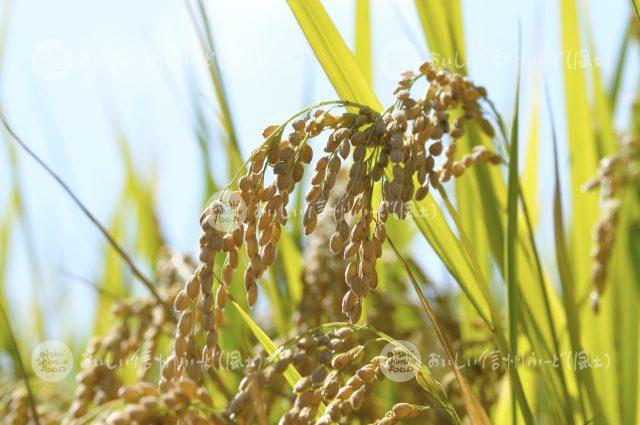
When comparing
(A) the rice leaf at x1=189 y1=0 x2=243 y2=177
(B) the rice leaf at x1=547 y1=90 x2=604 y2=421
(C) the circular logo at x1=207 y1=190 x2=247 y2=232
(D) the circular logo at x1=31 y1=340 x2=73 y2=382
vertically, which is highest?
(A) the rice leaf at x1=189 y1=0 x2=243 y2=177

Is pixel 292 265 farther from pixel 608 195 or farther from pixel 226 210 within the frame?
pixel 226 210

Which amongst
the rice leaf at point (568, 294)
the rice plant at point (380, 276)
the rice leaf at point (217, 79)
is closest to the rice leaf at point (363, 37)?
→ the rice plant at point (380, 276)

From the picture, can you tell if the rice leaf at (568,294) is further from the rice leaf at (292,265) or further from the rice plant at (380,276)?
the rice leaf at (292,265)

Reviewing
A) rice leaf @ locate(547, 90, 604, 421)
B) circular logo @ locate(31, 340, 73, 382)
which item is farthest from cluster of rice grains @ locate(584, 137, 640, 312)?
circular logo @ locate(31, 340, 73, 382)

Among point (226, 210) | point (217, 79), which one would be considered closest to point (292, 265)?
point (217, 79)

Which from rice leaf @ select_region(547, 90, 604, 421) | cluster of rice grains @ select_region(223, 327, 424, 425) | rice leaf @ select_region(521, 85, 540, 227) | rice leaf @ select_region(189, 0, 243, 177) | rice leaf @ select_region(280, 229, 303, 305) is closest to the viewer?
cluster of rice grains @ select_region(223, 327, 424, 425)

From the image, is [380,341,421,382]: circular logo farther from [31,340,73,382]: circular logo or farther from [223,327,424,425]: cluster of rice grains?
[31,340,73,382]: circular logo

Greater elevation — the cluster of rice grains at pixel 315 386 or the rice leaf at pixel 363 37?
the rice leaf at pixel 363 37
